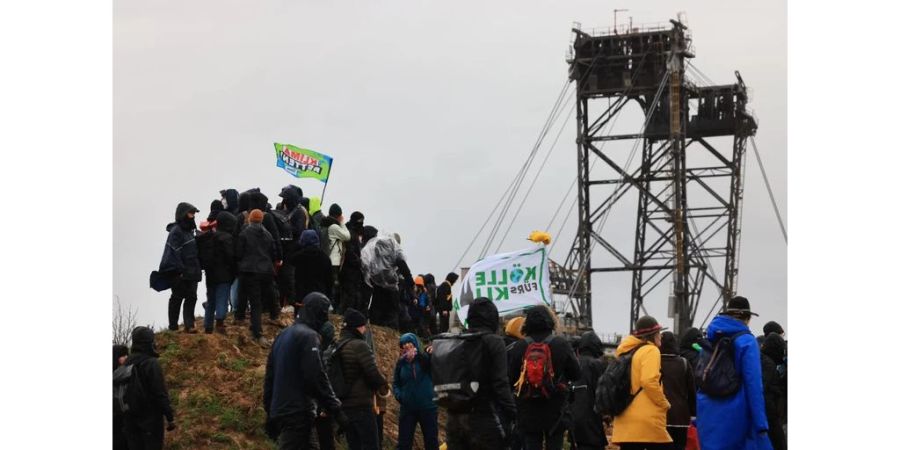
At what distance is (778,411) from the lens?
44.8 ft

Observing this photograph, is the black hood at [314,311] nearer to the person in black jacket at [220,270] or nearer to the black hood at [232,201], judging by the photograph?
the person in black jacket at [220,270]

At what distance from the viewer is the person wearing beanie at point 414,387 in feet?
49.2

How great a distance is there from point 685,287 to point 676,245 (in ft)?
5.03

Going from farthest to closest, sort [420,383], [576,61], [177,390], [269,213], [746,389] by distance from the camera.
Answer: [576,61] → [269,213] → [177,390] → [420,383] → [746,389]

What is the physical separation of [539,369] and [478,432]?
5.26 feet

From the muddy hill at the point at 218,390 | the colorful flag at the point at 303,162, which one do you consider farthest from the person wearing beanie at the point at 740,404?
the colorful flag at the point at 303,162

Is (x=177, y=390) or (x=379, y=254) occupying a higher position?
(x=379, y=254)

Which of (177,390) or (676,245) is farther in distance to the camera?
(676,245)

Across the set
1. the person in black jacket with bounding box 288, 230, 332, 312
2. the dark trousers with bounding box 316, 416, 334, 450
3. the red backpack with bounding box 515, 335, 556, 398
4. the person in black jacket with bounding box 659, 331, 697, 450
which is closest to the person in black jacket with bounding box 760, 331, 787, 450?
the person in black jacket with bounding box 659, 331, 697, 450

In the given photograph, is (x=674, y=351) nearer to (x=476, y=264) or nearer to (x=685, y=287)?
(x=476, y=264)

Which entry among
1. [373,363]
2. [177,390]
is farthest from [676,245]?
[373,363]

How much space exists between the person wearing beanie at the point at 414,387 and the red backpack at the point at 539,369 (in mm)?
2020

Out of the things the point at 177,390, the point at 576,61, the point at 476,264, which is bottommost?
the point at 177,390

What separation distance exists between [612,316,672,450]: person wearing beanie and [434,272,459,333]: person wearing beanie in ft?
39.2
